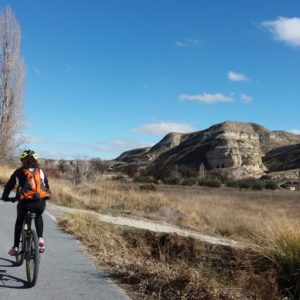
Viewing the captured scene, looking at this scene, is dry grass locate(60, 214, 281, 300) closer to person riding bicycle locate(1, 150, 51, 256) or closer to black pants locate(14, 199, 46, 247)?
black pants locate(14, 199, 46, 247)

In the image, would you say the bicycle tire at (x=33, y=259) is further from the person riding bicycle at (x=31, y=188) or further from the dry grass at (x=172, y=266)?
the dry grass at (x=172, y=266)

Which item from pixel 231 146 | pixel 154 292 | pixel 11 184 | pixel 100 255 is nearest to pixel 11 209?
pixel 100 255

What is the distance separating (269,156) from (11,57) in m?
119

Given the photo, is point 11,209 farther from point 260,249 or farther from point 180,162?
point 180,162

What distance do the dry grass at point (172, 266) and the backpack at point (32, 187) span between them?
1651mm

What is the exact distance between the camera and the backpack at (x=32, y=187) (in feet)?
24.5

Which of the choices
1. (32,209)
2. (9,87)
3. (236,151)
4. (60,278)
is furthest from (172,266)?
(236,151)

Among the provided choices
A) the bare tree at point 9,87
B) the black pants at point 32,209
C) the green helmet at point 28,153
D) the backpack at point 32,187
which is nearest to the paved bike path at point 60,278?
the black pants at point 32,209

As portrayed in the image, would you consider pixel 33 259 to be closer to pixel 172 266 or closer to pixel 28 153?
pixel 28 153

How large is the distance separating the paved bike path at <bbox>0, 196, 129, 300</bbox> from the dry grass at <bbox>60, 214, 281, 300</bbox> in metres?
0.29

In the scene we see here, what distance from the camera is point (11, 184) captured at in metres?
A: 7.77

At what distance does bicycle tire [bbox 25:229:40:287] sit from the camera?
22.8ft

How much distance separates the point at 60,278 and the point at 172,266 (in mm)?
1587

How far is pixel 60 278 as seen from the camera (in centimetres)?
759
